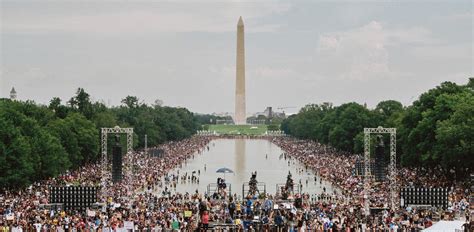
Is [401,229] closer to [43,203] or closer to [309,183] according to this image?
[43,203]

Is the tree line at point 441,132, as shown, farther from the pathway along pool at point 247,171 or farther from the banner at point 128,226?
the banner at point 128,226

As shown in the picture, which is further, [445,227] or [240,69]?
[240,69]

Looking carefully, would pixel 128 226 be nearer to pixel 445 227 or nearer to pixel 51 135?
pixel 445 227

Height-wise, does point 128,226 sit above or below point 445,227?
below

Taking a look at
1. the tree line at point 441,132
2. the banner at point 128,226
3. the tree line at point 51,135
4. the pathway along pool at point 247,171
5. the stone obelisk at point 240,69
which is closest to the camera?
the banner at point 128,226

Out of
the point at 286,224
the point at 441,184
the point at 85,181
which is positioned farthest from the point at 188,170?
the point at 286,224

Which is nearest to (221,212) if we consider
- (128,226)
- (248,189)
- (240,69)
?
(128,226)

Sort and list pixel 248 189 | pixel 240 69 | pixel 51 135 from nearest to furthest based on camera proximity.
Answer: pixel 248 189 < pixel 51 135 < pixel 240 69

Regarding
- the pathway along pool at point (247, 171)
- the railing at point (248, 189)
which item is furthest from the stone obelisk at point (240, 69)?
the railing at point (248, 189)

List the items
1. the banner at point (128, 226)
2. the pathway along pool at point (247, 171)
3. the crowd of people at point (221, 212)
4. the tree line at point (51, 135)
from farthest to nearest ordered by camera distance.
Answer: the pathway along pool at point (247, 171) < the tree line at point (51, 135) < the crowd of people at point (221, 212) < the banner at point (128, 226)

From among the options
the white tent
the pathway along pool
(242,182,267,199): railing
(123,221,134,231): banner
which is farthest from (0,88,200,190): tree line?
the white tent

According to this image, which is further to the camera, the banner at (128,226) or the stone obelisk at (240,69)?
the stone obelisk at (240,69)
